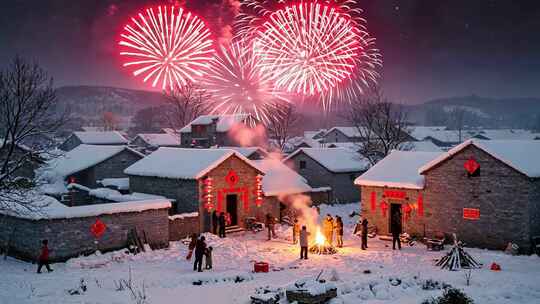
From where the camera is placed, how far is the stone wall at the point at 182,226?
2903cm

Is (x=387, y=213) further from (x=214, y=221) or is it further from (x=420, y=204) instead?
(x=214, y=221)

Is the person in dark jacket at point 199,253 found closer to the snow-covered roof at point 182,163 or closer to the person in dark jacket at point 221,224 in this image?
the person in dark jacket at point 221,224

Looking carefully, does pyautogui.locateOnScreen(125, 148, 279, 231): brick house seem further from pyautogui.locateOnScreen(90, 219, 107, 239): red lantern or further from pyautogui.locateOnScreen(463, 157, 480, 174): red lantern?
pyautogui.locateOnScreen(463, 157, 480, 174): red lantern

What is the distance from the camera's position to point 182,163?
3309 centimetres

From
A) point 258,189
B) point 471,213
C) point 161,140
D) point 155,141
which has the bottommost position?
point 471,213

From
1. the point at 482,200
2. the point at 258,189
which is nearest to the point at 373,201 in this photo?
the point at 482,200

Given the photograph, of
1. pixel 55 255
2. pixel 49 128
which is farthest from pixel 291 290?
pixel 49 128

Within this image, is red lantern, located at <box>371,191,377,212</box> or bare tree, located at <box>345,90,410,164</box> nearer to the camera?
red lantern, located at <box>371,191,377,212</box>

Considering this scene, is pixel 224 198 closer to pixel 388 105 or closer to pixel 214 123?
pixel 388 105

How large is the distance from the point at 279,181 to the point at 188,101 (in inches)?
1788

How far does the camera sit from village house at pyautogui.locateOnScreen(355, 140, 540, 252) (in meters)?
25.6

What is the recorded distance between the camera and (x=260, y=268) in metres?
21.7

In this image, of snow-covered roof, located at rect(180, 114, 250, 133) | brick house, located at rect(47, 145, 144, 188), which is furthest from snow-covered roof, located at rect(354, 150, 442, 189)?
snow-covered roof, located at rect(180, 114, 250, 133)

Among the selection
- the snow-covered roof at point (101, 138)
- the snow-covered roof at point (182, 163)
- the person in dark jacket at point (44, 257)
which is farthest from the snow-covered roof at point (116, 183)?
the snow-covered roof at point (101, 138)
